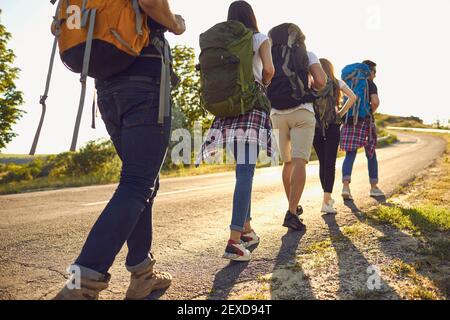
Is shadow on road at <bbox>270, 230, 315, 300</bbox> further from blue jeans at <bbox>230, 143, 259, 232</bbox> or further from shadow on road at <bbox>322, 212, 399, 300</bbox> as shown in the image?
blue jeans at <bbox>230, 143, 259, 232</bbox>

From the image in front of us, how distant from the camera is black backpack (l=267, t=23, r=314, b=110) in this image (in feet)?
12.7

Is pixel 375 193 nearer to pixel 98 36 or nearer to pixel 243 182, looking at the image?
pixel 243 182

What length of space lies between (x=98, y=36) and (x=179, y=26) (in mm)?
476

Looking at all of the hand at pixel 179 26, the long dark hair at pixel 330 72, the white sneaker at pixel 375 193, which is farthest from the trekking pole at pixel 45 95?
the white sneaker at pixel 375 193

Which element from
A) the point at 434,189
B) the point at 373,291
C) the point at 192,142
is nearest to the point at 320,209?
the point at 434,189

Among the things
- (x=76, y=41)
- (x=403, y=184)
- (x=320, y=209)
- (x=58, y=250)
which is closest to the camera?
(x=76, y=41)

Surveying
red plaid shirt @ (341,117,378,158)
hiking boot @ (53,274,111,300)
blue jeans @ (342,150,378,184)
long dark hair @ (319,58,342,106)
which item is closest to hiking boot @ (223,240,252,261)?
hiking boot @ (53,274,111,300)

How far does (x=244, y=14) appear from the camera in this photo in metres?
3.18

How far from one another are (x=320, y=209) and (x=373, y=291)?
10.3ft

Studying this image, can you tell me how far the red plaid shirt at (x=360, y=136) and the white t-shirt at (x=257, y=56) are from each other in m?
3.46

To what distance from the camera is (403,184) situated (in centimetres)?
743

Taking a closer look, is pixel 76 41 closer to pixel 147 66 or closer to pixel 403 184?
pixel 147 66

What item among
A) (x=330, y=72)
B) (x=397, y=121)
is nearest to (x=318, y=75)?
(x=330, y=72)

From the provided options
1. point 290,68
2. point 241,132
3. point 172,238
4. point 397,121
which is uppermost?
point 397,121
